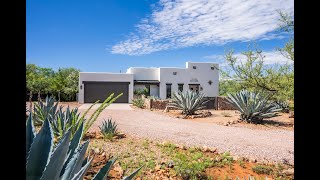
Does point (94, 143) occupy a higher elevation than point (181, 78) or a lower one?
lower

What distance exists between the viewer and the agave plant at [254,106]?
452 inches

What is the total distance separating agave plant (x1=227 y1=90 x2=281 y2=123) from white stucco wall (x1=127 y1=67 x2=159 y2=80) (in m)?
19.6

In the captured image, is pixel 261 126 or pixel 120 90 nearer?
pixel 261 126

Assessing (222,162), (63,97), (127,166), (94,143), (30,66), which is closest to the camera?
(127,166)

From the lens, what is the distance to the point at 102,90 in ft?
94.0

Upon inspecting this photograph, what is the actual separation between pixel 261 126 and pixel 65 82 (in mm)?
27723

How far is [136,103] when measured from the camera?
72.8 feet

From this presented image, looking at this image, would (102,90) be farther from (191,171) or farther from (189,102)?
(191,171)

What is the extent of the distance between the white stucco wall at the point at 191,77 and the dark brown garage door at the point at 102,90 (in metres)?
4.22

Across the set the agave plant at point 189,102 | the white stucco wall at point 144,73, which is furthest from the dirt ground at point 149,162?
the white stucco wall at point 144,73

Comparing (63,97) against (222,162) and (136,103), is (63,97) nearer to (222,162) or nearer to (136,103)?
(136,103)

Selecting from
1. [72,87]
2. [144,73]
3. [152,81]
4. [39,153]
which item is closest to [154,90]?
[152,81]

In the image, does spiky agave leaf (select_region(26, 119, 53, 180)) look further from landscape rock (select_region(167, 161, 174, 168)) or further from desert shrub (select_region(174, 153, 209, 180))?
landscape rock (select_region(167, 161, 174, 168))

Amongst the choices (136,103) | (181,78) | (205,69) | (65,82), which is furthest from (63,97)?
(205,69)
